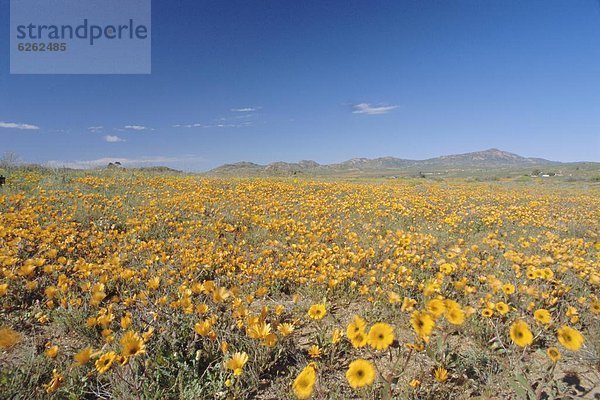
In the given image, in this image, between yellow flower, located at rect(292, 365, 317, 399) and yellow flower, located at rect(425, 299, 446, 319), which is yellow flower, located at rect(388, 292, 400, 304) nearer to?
yellow flower, located at rect(425, 299, 446, 319)

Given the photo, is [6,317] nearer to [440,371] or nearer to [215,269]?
[215,269]

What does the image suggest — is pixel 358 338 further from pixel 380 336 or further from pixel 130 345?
pixel 130 345

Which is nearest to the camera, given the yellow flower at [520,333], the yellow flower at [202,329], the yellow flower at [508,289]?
the yellow flower at [520,333]

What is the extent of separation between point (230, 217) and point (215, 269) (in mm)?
2773

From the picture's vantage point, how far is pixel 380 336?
6.68ft

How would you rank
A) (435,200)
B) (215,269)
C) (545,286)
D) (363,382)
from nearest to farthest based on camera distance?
1. (363,382)
2. (545,286)
3. (215,269)
4. (435,200)

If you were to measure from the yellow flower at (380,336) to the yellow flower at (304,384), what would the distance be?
462mm

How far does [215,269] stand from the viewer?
4477mm

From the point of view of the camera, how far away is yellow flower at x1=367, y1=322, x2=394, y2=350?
1.97 metres

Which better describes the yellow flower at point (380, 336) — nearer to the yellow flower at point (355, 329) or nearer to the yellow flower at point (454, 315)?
the yellow flower at point (355, 329)

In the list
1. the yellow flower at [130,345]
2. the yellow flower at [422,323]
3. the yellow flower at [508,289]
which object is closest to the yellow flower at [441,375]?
the yellow flower at [422,323]

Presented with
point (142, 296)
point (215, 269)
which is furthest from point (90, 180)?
point (142, 296)

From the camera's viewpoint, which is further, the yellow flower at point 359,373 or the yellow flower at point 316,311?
the yellow flower at point 316,311

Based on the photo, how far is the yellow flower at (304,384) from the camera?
1746 millimetres
